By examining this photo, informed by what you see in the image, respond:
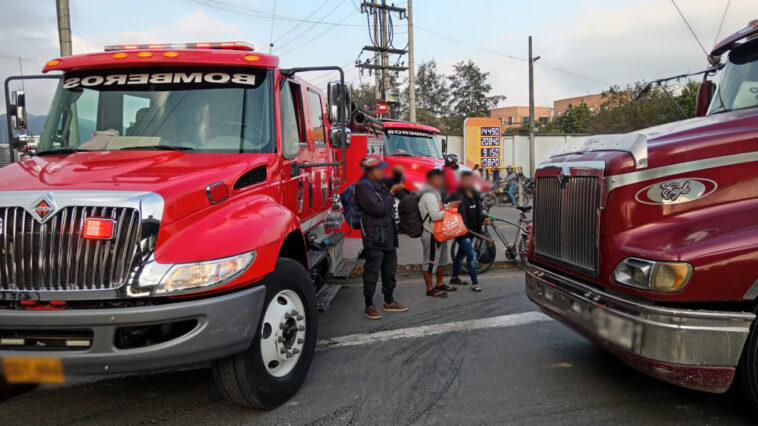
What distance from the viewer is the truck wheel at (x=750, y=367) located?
2.81 m

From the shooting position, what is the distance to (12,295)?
269 centimetres

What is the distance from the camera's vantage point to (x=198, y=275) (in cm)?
272

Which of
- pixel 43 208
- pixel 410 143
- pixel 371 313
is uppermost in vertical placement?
pixel 410 143

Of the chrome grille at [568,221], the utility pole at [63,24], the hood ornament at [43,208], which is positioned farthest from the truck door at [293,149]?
the utility pole at [63,24]

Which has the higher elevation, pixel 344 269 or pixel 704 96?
pixel 704 96

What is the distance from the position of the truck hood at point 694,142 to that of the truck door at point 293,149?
236cm

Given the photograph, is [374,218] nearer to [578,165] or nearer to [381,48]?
[578,165]

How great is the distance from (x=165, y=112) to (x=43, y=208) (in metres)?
1.35

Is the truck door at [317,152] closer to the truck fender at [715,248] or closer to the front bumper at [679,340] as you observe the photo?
the front bumper at [679,340]

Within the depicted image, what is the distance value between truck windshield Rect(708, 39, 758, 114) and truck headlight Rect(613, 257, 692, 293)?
196 centimetres

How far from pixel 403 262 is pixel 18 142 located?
5.33 metres

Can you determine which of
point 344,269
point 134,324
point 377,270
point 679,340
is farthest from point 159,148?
point 679,340

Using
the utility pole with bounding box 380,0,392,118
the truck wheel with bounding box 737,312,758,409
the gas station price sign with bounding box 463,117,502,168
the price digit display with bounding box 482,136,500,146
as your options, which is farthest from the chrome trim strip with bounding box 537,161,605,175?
the utility pole with bounding box 380,0,392,118

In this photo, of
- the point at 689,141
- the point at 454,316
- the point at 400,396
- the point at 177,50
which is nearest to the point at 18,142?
the point at 177,50
